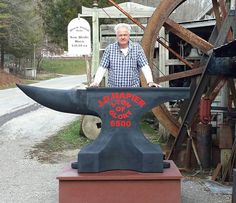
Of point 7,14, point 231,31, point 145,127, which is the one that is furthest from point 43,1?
point 231,31

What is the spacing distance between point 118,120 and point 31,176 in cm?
273

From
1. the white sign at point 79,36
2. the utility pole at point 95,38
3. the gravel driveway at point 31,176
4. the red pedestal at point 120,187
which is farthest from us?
the white sign at point 79,36

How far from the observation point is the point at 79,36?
11.2 meters

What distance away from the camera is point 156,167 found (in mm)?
5195

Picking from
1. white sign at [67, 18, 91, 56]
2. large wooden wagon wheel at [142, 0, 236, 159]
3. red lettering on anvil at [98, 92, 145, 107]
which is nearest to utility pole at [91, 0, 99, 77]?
white sign at [67, 18, 91, 56]

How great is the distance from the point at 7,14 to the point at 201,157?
32.0 m

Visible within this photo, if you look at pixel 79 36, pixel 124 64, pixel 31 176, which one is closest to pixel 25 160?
pixel 31 176

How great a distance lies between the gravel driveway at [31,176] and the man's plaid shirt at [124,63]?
5.55 feet

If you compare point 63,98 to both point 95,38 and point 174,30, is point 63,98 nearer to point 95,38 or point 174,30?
point 174,30

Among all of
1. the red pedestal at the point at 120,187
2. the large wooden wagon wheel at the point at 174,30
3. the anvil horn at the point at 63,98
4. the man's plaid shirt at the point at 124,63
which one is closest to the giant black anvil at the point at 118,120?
the anvil horn at the point at 63,98

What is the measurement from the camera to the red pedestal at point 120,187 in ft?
16.7

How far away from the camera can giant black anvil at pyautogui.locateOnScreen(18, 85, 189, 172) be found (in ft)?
→ 17.0

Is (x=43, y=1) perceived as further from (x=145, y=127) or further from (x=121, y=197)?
(x=121, y=197)

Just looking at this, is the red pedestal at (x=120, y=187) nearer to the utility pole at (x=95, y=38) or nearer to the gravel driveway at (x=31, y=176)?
the gravel driveway at (x=31, y=176)
